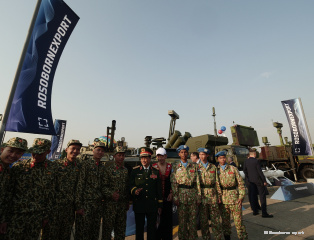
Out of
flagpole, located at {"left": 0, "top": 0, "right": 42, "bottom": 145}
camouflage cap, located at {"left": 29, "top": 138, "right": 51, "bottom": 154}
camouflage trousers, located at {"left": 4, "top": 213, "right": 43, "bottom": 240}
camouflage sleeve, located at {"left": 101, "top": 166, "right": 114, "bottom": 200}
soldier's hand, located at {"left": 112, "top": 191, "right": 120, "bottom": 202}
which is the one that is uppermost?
flagpole, located at {"left": 0, "top": 0, "right": 42, "bottom": 145}

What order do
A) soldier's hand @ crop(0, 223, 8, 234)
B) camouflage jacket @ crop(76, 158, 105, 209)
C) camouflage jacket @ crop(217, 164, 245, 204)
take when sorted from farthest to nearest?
camouflage jacket @ crop(217, 164, 245, 204) < camouflage jacket @ crop(76, 158, 105, 209) < soldier's hand @ crop(0, 223, 8, 234)

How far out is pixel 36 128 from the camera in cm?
296

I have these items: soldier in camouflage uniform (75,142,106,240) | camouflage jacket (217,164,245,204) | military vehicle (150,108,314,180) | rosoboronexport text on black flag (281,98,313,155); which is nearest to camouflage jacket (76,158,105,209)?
soldier in camouflage uniform (75,142,106,240)

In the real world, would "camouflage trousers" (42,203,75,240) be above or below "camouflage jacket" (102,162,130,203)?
below

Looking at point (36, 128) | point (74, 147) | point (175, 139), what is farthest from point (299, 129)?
point (36, 128)

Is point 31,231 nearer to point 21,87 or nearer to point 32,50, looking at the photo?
point 21,87

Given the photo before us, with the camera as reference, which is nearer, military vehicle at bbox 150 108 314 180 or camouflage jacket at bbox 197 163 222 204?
camouflage jacket at bbox 197 163 222 204

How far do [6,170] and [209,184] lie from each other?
3349 millimetres

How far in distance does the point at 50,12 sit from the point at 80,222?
12.6ft

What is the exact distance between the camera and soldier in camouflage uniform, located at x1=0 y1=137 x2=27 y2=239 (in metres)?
1.96

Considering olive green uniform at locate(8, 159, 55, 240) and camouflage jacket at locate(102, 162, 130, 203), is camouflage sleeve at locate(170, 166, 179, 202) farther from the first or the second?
olive green uniform at locate(8, 159, 55, 240)

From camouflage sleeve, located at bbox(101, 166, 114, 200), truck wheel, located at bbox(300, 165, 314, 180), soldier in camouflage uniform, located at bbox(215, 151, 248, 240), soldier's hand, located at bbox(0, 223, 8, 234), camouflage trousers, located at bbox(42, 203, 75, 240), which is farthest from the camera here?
truck wheel, located at bbox(300, 165, 314, 180)

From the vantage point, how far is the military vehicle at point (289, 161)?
12727mm

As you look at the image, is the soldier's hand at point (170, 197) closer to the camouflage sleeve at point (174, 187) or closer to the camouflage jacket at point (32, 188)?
the camouflage sleeve at point (174, 187)
